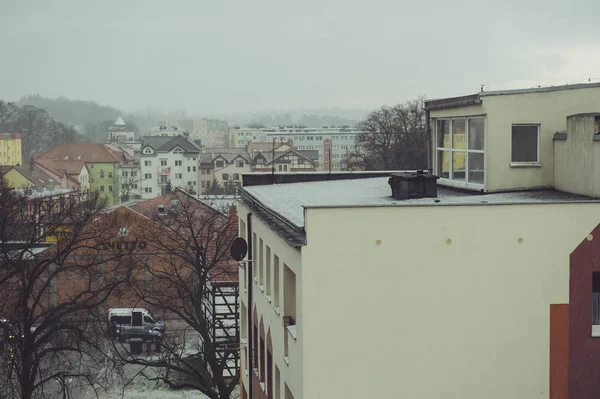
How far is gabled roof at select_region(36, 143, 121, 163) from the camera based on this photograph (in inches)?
6634

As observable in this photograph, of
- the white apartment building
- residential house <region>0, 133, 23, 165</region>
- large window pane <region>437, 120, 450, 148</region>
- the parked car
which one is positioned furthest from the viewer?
residential house <region>0, 133, 23, 165</region>

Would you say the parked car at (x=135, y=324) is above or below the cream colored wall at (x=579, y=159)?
below

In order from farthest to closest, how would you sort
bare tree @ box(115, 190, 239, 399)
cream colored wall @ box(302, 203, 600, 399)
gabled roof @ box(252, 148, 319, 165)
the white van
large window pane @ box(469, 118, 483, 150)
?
gabled roof @ box(252, 148, 319, 165), the white van, bare tree @ box(115, 190, 239, 399), large window pane @ box(469, 118, 483, 150), cream colored wall @ box(302, 203, 600, 399)

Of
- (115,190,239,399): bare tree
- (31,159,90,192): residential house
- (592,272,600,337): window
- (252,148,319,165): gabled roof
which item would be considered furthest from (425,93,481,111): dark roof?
(31,159,90,192): residential house

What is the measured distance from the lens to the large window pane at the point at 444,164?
21781mm

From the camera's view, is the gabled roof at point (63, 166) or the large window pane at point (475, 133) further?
the gabled roof at point (63, 166)

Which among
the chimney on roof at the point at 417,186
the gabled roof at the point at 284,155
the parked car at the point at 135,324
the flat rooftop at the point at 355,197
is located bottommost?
the parked car at the point at 135,324

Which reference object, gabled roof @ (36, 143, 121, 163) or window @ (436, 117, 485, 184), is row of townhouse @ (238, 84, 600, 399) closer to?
window @ (436, 117, 485, 184)

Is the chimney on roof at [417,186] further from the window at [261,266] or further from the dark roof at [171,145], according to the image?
the dark roof at [171,145]

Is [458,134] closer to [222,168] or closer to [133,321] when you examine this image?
[133,321]

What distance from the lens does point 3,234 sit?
35906mm

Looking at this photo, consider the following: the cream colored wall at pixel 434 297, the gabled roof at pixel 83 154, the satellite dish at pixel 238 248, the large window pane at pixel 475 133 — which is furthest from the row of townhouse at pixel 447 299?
the gabled roof at pixel 83 154

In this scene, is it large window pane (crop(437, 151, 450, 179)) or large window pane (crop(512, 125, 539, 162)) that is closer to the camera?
large window pane (crop(512, 125, 539, 162))

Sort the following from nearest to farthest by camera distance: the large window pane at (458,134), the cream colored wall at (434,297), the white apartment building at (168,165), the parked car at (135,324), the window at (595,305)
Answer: the cream colored wall at (434,297), the window at (595,305), the large window pane at (458,134), the parked car at (135,324), the white apartment building at (168,165)
